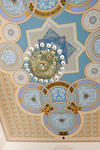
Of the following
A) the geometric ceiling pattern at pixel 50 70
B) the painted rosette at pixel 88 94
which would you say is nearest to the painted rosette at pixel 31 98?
the geometric ceiling pattern at pixel 50 70

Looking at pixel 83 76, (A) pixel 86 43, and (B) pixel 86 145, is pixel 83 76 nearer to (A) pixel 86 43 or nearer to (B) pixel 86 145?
(A) pixel 86 43

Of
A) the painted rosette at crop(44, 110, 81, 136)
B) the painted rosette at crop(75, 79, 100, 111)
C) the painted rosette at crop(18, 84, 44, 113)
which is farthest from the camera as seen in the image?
the painted rosette at crop(44, 110, 81, 136)

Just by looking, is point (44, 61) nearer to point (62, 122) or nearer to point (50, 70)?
point (50, 70)

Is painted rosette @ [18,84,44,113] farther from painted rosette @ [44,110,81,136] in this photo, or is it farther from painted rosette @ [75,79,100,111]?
painted rosette @ [75,79,100,111]

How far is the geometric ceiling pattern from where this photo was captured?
Answer: 4.95 m

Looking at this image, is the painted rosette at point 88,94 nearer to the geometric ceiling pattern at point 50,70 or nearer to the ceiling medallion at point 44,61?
the geometric ceiling pattern at point 50,70

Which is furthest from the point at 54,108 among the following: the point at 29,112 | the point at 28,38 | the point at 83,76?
the point at 28,38

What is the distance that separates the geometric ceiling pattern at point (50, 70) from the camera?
495cm

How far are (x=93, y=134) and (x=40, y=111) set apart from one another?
2.56 meters

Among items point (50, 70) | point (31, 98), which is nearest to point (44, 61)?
point (50, 70)

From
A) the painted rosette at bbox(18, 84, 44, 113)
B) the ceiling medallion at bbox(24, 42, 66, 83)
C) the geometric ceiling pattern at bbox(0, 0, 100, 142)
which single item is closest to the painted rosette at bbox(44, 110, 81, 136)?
the geometric ceiling pattern at bbox(0, 0, 100, 142)

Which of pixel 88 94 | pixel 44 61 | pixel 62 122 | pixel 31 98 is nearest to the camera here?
pixel 44 61

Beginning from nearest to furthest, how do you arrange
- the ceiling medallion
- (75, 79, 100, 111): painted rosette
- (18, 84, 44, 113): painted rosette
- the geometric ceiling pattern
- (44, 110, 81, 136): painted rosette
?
the ceiling medallion → the geometric ceiling pattern → (75, 79, 100, 111): painted rosette → (18, 84, 44, 113): painted rosette → (44, 110, 81, 136): painted rosette

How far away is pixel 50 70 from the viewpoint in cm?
473
